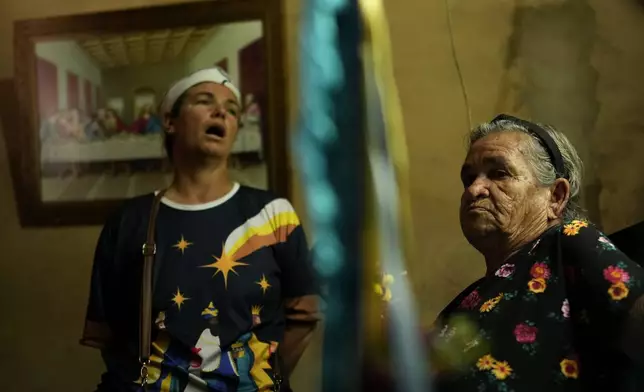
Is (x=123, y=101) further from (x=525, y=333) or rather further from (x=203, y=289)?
(x=525, y=333)

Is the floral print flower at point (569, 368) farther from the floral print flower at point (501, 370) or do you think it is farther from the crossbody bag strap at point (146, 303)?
the crossbody bag strap at point (146, 303)

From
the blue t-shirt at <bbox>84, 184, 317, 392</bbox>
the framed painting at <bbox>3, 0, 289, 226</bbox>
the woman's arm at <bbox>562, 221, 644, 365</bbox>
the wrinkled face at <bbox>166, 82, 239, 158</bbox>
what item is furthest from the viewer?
the framed painting at <bbox>3, 0, 289, 226</bbox>

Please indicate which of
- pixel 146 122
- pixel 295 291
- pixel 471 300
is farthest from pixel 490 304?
pixel 146 122

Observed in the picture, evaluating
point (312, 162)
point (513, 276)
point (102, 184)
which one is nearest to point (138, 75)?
point (102, 184)

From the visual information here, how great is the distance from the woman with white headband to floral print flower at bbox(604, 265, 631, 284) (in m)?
0.52

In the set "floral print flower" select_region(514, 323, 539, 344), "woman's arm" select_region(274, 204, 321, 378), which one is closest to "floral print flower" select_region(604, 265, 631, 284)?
"floral print flower" select_region(514, 323, 539, 344)

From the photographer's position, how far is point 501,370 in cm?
77

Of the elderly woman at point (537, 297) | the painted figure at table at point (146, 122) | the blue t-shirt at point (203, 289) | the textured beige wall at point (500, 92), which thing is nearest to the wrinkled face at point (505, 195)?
the elderly woman at point (537, 297)

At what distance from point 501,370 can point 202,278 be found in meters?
0.57

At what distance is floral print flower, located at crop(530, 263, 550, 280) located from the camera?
0.81 meters

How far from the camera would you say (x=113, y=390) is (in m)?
1.15

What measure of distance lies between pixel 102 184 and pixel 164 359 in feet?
2.22

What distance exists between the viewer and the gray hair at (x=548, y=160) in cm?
91

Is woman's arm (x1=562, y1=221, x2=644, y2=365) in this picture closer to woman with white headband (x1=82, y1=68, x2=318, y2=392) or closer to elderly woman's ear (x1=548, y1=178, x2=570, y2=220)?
elderly woman's ear (x1=548, y1=178, x2=570, y2=220)
